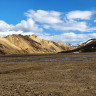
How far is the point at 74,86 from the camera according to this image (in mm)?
14539

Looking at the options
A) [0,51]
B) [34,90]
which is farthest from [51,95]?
[0,51]

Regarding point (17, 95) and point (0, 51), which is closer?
point (17, 95)

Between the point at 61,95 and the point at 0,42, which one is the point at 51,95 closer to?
the point at 61,95

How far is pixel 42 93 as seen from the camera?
1248 centimetres

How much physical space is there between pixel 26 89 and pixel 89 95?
5452 mm

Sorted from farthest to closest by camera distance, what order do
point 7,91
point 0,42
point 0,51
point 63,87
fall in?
point 0,42, point 0,51, point 63,87, point 7,91

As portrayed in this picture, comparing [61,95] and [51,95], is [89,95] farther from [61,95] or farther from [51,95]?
[51,95]

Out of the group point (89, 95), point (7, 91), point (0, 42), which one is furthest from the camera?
point (0, 42)

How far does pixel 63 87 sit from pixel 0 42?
173129 millimetres

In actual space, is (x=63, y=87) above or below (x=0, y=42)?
below

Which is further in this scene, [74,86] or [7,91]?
[74,86]

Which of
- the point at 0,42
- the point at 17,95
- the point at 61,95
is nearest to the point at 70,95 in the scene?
the point at 61,95

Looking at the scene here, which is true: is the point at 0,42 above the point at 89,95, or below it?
above

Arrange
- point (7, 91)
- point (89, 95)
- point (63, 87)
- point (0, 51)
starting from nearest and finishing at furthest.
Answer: point (89, 95), point (7, 91), point (63, 87), point (0, 51)
